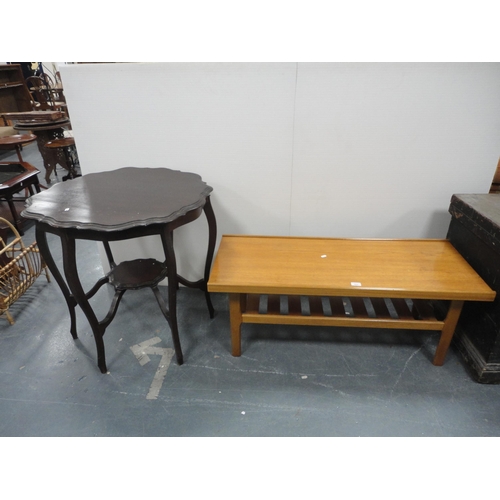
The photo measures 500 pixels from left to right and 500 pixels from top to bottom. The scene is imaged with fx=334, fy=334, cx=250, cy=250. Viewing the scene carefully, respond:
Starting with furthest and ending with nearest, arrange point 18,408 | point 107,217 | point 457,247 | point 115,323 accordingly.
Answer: point 115,323, point 457,247, point 18,408, point 107,217

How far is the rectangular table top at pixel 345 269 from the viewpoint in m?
1.64

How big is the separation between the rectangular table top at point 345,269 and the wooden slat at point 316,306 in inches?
10.2

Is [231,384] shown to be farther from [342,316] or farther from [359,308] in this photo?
[359,308]

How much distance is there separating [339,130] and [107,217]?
143cm

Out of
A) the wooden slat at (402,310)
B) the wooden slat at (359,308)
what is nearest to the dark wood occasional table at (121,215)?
the wooden slat at (359,308)

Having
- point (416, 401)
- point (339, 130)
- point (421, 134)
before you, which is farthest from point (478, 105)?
point (416, 401)

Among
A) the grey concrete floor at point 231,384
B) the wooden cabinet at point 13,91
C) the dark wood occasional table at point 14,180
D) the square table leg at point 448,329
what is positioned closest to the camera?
the grey concrete floor at point 231,384

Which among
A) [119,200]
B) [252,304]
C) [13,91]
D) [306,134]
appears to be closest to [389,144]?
[306,134]

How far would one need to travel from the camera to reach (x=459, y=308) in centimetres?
169

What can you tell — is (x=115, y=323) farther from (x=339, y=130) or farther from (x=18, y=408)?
(x=339, y=130)

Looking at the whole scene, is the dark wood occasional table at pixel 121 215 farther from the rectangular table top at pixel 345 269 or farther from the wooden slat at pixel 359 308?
the wooden slat at pixel 359 308

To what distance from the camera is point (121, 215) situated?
1469 millimetres

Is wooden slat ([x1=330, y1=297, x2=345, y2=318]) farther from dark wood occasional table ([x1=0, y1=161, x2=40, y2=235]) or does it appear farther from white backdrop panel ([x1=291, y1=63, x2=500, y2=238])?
dark wood occasional table ([x1=0, y1=161, x2=40, y2=235])

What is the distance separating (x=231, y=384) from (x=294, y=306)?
1.82 feet
